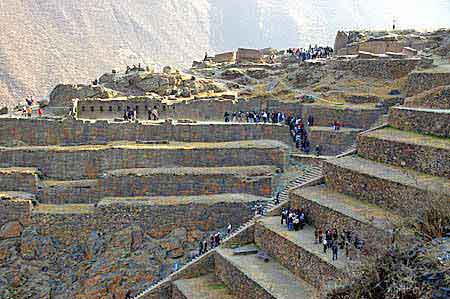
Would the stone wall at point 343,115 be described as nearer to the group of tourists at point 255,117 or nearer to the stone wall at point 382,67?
the group of tourists at point 255,117

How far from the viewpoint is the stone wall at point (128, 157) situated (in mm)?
22453

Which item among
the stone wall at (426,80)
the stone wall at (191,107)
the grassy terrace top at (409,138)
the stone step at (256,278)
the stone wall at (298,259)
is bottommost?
the stone step at (256,278)

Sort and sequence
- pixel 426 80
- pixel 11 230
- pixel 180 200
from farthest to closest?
1. pixel 426 80
2. pixel 180 200
3. pixel 11 230

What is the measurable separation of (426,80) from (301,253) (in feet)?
36.6

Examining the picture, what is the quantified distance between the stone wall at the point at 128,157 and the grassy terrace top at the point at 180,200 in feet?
5.48

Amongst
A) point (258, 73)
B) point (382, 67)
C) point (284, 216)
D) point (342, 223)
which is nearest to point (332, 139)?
point (382, 67)

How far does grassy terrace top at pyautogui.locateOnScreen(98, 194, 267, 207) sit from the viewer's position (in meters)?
20.6

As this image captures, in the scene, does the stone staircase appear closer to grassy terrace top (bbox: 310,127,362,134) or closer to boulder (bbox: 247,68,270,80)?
grassy terrace top (bbox: 310,127,362,134)

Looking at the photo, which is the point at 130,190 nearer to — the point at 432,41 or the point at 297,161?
the point at 297,161

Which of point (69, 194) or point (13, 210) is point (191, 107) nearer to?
point (69, 194)

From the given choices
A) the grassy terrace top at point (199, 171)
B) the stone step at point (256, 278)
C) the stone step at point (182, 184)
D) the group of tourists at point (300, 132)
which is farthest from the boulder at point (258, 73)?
the stone step at point (256, 278)

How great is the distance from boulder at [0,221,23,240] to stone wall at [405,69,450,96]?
46.5 feet

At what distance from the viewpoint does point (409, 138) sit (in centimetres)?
1448

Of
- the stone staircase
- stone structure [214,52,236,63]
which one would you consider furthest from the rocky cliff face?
the stone staircase
